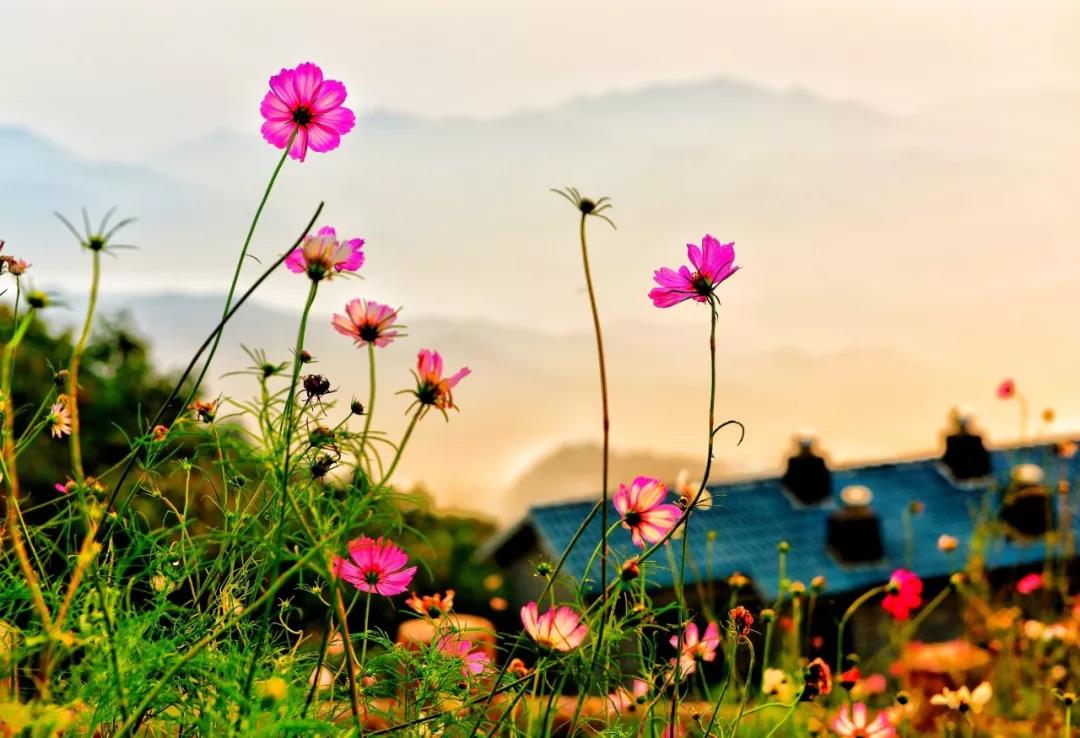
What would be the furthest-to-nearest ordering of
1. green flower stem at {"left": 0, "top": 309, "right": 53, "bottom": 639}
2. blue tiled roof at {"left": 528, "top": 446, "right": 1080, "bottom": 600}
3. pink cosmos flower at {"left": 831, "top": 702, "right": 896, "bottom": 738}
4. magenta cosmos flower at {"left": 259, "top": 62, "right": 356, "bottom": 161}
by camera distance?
blue tiled roof at {"left": 528, "top": 446, "right": 1080, "bottom": 600} → pink cosmos flower at {"left": 831, "top": 702, "right": 896, "bottom": 738} → magenta cosmos flower at {"left": 259, "top": 62, "right": 356, "bottom": 161} → green flower stem at {"left": 0, "top": 309, "right": 53, "bottom": 639}

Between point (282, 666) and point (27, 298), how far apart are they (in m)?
0.64

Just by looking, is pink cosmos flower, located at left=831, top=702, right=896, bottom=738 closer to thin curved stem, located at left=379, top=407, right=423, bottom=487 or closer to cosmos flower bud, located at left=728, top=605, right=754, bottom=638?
cosmos flower bud, located at left=728, top=605, right=754, bottom=638

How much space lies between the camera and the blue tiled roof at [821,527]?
8414 millimetres

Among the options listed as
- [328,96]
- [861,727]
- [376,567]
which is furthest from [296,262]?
[861,727]

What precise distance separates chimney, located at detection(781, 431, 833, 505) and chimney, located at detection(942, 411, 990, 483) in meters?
1.37

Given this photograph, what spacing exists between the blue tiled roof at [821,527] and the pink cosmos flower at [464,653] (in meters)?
5.76

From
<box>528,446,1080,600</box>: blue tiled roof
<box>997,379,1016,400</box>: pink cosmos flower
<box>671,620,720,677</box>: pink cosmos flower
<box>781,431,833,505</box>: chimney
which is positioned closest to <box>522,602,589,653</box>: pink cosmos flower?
<box>671,620,720,677</box>: pink cosmos flower

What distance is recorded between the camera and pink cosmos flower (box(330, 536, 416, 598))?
1.26 m

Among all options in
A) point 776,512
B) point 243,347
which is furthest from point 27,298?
point 776,512

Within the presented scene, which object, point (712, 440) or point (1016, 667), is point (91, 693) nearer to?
point (712, 440)

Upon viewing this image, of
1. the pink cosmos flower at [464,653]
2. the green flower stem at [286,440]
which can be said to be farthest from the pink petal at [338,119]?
the pink cosmos flower at [464,653]

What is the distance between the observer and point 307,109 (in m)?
1.28

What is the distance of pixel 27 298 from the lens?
0.98m

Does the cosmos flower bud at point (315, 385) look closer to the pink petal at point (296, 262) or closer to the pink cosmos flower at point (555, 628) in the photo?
the pink petal at point (296, 262)
